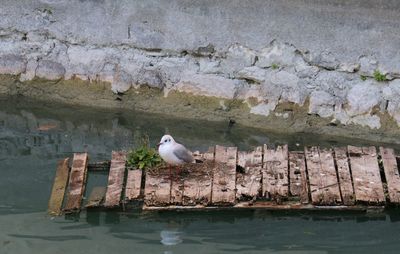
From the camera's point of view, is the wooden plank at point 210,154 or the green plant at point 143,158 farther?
the wooden plank at point 210,154

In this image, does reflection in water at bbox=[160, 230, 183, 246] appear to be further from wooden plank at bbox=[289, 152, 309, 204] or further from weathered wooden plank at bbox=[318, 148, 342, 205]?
weathered wooden plank at bbox=[318, 148, 342, 205]

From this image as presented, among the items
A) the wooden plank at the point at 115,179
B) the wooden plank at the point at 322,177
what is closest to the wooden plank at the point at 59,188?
the wooden plank at the point at 115,179

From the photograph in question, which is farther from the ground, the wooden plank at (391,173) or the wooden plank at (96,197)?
the wooden plank at (391,173)

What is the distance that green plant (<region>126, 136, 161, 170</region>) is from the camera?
719 centimetres

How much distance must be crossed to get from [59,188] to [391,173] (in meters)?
3.28

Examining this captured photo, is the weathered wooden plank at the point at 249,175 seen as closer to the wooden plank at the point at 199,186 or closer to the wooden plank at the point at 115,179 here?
the wooden plank at the point at 199,186

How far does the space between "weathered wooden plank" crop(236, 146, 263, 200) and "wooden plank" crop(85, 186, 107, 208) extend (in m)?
1.28

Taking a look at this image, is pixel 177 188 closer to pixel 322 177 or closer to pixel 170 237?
pixel 170 237

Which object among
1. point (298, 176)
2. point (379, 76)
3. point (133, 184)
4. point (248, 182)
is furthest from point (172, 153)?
point (379, 76)

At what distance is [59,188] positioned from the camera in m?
7.02

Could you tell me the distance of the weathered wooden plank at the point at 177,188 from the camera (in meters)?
6.66

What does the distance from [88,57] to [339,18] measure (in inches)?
123

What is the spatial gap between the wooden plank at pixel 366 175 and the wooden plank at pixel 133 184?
2057 mm

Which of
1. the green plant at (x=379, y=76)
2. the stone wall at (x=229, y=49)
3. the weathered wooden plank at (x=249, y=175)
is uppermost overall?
the stone wall at (x=229, y=49)
